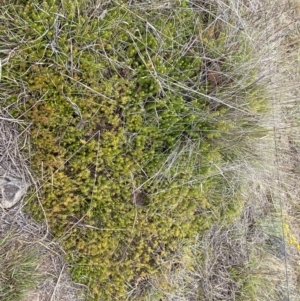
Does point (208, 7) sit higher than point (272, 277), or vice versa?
point (208, 7)

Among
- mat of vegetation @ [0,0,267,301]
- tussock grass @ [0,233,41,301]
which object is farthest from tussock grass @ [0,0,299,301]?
tussock grass @ [0,233,41,301]

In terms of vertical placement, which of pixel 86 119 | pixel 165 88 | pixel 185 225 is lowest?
pixel 185 225

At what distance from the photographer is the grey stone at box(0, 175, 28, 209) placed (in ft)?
6.23

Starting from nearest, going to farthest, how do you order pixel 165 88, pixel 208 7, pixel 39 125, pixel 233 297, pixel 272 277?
pixel 39 125 → pixel 165 88 → pixel 208 7 → pixel 233 297 → pixel 272 277

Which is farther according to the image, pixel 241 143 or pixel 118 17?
pixel 241 143

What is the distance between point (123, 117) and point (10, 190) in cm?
64

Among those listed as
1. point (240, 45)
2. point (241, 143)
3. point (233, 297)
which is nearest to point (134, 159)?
point (241, 143)

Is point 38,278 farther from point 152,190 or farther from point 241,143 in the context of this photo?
point 241,143

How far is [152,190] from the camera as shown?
6.97ft

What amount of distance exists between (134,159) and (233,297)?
4.08 feet

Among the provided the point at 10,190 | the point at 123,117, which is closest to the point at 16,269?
the point at 10,190

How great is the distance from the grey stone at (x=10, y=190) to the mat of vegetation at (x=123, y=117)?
0.07 m

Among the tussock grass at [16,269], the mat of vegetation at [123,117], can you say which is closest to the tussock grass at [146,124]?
the mat of vegetation at [123,117]

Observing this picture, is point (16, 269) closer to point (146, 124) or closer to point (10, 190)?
point (10, 190)
